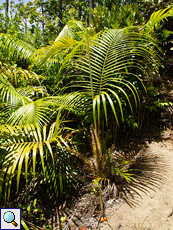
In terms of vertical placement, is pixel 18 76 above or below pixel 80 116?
above

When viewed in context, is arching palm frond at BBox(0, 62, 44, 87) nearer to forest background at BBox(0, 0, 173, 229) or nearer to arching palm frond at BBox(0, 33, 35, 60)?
forest background at BBox(0, 0, 173, 229)

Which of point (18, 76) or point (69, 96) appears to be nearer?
point (69, 96)

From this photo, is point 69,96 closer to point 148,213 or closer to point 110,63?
point 110,63

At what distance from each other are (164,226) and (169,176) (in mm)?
640

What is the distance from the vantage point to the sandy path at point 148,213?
4.58 ft

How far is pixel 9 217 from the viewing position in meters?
1.49

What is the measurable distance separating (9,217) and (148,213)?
4.18ft

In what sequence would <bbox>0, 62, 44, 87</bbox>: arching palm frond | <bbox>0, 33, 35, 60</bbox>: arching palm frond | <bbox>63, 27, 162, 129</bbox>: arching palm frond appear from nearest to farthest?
1. <bbox>63, 27, 162, 129</bbox>: arching palm frond
2. <bbox>0, 62, 44, 87</bbox>: arching palm frond
3. <bbox>0, 33, 35, 60</bbox>: arching palm frond

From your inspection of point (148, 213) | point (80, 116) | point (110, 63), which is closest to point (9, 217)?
point (148, 213)

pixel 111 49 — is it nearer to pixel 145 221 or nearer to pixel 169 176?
pixel 169 176

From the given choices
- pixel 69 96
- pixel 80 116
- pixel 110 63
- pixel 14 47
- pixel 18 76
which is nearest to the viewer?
pixel 110 63

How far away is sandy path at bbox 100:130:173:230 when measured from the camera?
140cm

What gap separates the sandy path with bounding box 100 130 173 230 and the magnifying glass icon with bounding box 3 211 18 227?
0.80 metres

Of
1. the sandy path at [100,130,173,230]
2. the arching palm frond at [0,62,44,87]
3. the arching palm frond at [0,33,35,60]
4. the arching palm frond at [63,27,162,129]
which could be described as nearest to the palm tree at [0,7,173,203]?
the arching palm frond at [63,27,162,129]
